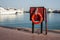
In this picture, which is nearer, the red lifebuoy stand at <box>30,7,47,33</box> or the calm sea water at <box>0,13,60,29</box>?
the red lifebuoy stand at <box>30,7,47,33</box>

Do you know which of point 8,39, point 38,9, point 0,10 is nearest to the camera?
point 8,39

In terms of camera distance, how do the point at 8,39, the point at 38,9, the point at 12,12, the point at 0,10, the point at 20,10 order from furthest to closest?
the point at 20,10 → the point at 12,12 → the point at 0,10 → the point at 38,9 → the point at 8,39

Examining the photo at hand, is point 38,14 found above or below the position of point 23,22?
above

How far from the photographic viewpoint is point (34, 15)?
40.7 ft

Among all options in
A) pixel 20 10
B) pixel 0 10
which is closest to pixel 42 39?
pixel 0 10

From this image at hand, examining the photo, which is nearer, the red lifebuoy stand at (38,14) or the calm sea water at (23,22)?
the red lifebuoy stand at (38,14)

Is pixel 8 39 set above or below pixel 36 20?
below

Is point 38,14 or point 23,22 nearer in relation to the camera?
point 38,14

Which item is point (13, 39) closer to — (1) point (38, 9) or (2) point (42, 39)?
(2) point (42, 39)

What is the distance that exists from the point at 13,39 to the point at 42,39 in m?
1.55

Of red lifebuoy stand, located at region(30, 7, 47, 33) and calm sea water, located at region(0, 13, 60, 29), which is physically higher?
red lifebuoy stand, located at region(30, 7, 47, 33)

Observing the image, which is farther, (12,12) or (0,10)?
(12,12)

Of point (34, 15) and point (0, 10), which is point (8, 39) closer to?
point (34, 15)

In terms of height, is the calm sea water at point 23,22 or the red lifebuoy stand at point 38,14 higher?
the red lifebuoy stand at point 38,14
